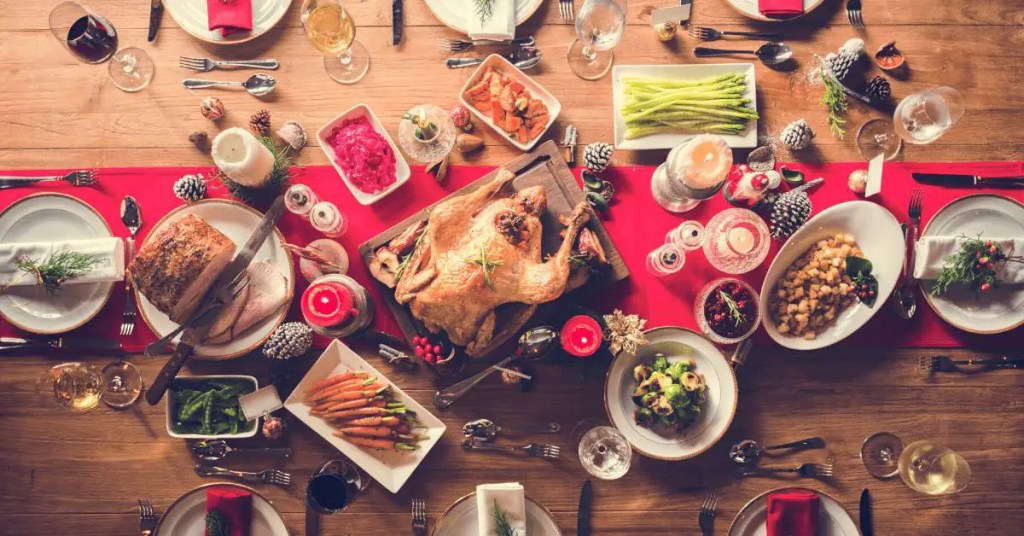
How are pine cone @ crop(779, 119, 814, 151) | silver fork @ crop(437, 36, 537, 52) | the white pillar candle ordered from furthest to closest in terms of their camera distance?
1. silver fork @ crop(437, 36, 537, 52)
2. pine cone @ crop(779, 119, 814, 151)
3. the white pillar candle

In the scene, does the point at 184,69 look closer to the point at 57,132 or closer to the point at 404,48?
the point at 57,132

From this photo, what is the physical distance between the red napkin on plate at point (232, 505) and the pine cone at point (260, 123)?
139 centimetres

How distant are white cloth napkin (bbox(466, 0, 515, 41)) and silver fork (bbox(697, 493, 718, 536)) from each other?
197 centimetres

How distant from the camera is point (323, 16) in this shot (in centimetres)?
232

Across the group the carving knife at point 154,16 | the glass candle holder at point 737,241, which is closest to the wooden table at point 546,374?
the carving knife at point 154,16

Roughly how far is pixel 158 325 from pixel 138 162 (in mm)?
687

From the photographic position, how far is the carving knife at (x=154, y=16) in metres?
2.49

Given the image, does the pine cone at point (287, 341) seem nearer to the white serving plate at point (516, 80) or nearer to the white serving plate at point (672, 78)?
the white serving plate at point (516, 80)

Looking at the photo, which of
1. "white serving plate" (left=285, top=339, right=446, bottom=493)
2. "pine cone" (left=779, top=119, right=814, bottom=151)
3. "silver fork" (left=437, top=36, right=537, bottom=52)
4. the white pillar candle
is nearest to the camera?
the white pillar candle

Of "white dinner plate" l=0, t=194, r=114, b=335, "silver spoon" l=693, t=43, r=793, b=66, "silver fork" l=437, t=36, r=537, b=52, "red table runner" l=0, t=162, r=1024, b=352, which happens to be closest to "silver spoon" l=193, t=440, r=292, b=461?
"red table runner" l=0, t=162, r=1024, b=352

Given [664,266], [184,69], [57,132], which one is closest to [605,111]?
[664,266]

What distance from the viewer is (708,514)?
7.89 ft

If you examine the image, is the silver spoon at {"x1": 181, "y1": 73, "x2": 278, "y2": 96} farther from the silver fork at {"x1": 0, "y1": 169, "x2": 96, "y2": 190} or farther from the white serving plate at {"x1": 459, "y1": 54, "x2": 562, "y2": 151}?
the white serving plate at {"x1": 459, "y1": 54, "x2": 562, "y2": 151}

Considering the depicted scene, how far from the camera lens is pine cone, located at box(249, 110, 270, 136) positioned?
96.2 inches
